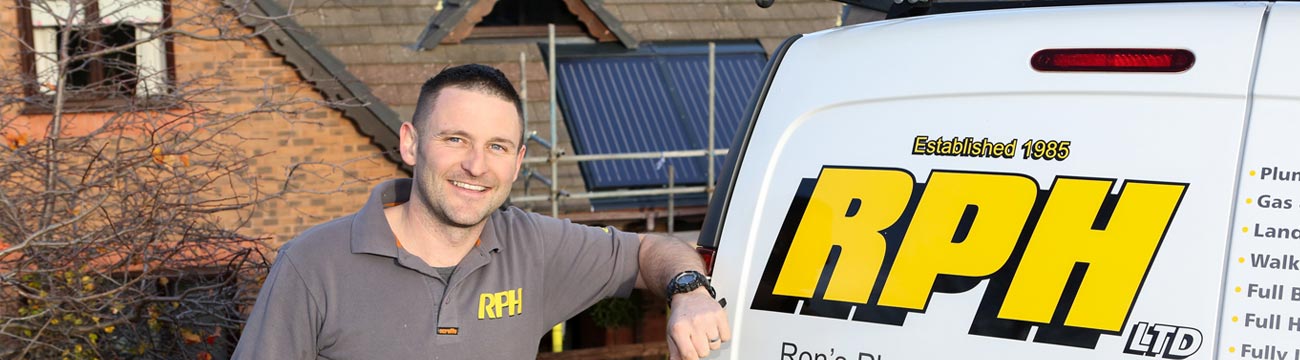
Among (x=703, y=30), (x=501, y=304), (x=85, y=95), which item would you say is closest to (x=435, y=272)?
(x=501, y=304)

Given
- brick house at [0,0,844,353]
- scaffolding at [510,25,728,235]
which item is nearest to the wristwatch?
brick house at [0,0,844,353]

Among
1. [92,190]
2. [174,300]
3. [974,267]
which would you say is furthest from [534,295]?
[92,190]

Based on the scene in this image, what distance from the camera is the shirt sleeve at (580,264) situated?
3.69 m

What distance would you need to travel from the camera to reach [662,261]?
11.8ft

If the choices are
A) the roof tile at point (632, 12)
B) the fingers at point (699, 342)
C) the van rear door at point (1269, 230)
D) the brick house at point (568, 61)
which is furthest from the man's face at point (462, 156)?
the roof tile at point (632, 12)

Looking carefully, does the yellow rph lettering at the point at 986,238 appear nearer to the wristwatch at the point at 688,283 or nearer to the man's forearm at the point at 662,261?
the wristwatch at the point at 688,283

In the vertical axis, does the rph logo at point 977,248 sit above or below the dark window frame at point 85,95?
below

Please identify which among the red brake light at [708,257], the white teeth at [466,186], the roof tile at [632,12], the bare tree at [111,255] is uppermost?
the roof tile at [632,12]

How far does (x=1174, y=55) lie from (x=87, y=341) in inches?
183

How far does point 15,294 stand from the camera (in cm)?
574

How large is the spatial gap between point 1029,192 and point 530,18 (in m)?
10.8

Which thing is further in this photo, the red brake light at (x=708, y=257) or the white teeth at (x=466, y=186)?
the red brake light at (x=708, y=257)

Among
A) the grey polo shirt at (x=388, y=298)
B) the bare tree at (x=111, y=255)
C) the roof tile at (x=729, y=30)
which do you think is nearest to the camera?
the grey polo shirt at (x=388, y=298)

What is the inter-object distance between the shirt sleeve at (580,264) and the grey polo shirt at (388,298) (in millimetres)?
65
